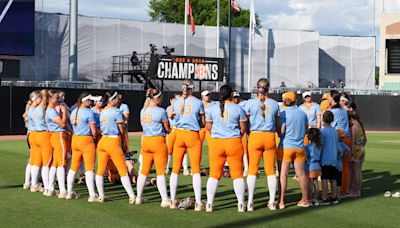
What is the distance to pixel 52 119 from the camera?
1241cm

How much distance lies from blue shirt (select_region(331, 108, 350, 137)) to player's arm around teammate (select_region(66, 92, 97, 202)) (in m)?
4.45

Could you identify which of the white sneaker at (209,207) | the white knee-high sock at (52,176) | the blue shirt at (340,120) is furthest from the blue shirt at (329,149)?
the white knee-high sock at (52,176)

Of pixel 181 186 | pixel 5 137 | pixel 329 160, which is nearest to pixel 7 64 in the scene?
pixel 5 137

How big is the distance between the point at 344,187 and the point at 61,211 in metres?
5.39

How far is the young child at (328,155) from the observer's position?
39.0 ft

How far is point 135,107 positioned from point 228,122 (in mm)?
25962

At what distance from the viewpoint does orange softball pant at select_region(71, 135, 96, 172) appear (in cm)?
1179

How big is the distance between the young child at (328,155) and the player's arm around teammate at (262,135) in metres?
1.36

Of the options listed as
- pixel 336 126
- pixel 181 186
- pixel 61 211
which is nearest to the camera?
pixel 61 211

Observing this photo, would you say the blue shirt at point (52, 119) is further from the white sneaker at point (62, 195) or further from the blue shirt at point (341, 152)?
the blue shirt at point (341, 152)

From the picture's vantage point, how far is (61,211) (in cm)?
1087

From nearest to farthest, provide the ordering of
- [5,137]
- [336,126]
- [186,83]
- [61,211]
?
[61,211] < [186,83] < [336,126] < [5,137]

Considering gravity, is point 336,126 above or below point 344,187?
above

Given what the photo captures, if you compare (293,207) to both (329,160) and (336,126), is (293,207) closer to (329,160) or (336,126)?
(329,160)
